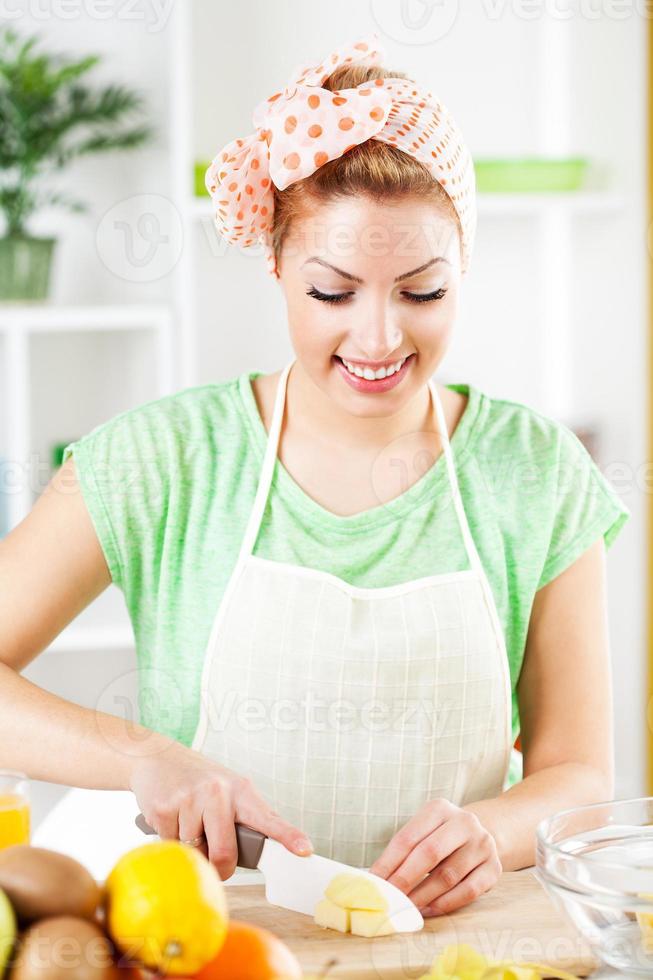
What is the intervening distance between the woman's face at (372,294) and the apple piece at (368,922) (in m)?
0.54

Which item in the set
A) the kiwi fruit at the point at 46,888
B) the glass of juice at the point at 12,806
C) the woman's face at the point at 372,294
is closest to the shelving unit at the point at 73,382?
the woman's face at the point at 372,294

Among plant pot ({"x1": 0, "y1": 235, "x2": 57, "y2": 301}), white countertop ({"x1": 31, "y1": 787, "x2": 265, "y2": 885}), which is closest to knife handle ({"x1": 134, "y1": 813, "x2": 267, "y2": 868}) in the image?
white countertop ({"x1": 31, "y1": 787, "x2": 265, "y2": 885})

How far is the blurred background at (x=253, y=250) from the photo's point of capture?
2205mm

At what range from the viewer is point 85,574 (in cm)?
133

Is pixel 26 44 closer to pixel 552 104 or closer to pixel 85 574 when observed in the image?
pixel 552 104

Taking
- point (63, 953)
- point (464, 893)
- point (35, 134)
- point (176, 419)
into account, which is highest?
point (35, 134)

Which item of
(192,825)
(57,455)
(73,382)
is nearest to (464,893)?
(192,825)

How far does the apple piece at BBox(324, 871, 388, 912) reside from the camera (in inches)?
34.7

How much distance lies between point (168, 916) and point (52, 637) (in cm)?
71

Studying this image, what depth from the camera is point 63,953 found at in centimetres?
63

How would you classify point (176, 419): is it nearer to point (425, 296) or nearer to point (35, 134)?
point (425, 296)

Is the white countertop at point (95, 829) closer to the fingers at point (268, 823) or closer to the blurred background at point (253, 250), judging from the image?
the fingers at point (268, 823)

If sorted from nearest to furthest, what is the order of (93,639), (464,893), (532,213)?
1. (464,893)
2. (93,639)
3. (532,213)

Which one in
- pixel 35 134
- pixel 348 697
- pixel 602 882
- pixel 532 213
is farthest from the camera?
pixel 532 213
